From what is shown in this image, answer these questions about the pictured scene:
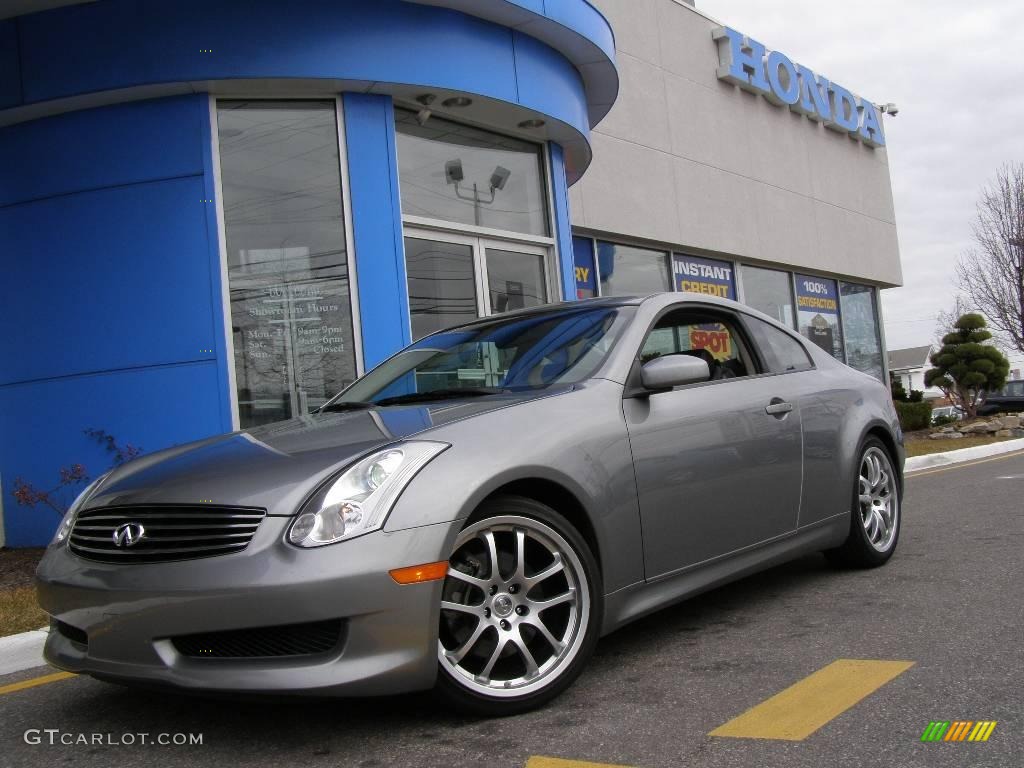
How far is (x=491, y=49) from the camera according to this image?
894 centimetres

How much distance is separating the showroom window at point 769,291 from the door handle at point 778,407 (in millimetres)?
14130

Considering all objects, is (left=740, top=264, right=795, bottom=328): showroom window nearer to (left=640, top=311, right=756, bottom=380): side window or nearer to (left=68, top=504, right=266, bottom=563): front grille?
(left=640, top=311, right=756, bottom=380): side window

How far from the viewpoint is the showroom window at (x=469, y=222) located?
30.3 ft

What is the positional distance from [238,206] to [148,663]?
591cm

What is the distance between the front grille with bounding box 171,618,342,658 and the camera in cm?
275

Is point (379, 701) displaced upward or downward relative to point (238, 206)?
downward

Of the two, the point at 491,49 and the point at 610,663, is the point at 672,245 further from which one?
the point at 610,663

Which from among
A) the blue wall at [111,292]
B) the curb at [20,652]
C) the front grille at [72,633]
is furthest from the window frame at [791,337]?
the blue wall at [111,292]

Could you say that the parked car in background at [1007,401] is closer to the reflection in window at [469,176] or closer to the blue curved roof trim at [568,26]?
the blue curved roof trim at [568,26]

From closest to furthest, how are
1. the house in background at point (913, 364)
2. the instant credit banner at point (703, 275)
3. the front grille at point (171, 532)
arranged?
the front grille at point (171, 532) < the instant credit banner at point (703, 275) < the house in background at point (913, 364)

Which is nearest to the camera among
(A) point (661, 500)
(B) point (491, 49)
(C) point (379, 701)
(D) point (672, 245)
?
(C) point (379, 701)

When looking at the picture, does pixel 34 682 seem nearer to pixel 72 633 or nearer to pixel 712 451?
pixel 72 633

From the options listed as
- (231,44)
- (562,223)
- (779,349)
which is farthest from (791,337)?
(562,223)

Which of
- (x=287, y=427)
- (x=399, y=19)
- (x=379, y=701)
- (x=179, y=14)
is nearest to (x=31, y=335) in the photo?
(x=179, y=14)
